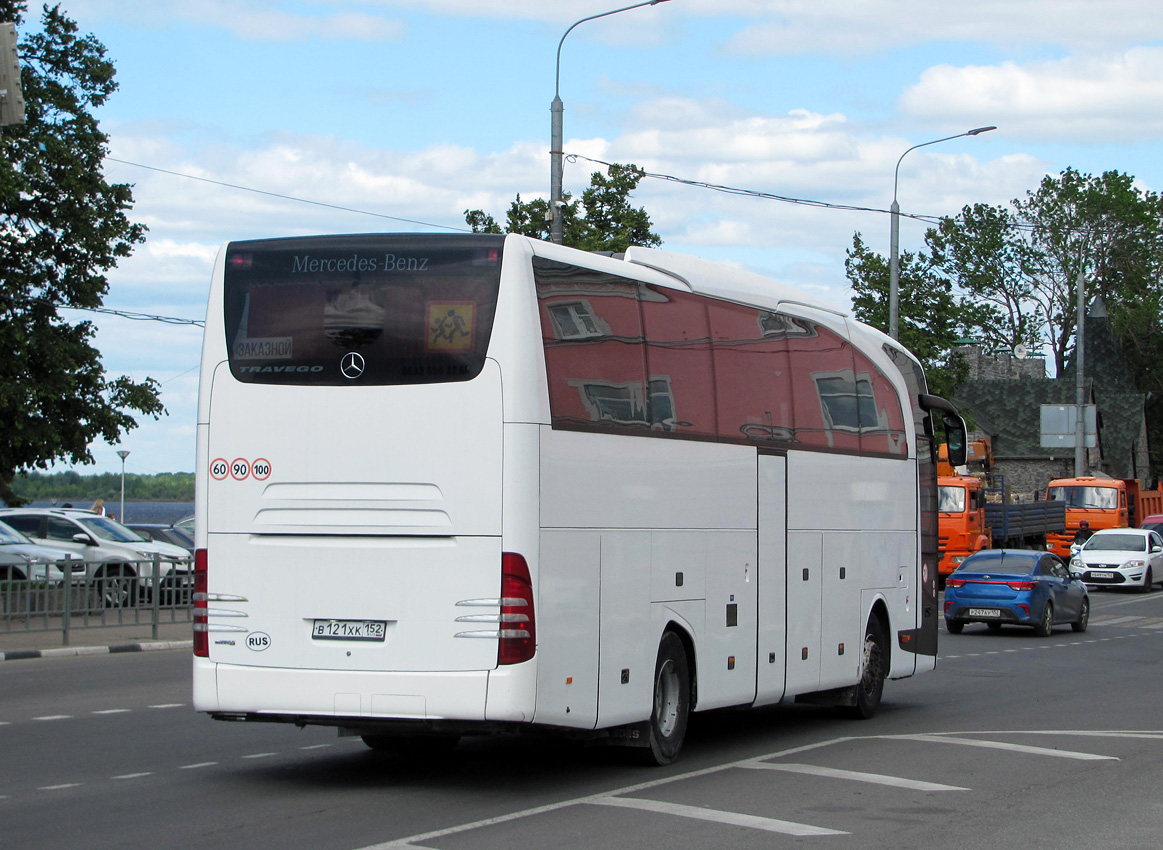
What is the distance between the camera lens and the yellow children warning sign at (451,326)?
32.7ft

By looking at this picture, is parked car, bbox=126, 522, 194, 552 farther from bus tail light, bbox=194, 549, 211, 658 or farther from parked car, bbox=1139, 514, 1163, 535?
parked car, bbox=1139, 514, 1163, 535

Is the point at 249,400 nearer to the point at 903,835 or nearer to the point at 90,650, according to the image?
the point at 903,835

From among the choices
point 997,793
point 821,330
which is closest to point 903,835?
point 997,793

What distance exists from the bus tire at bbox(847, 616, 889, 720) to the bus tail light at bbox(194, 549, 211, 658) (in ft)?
22.7

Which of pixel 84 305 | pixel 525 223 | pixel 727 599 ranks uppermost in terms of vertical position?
pixel 525 223

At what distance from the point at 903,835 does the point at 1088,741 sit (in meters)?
5.02

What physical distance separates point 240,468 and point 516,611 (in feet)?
6.83

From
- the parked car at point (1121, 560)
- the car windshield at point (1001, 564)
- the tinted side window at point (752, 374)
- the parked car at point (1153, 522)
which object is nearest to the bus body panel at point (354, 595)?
the tinted side window at point (752, 374)

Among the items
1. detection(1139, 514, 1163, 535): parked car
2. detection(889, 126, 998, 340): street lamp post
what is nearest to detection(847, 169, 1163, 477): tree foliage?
detection(1139, 514, 1163, 535): parked car

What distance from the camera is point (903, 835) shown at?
28.8 feet

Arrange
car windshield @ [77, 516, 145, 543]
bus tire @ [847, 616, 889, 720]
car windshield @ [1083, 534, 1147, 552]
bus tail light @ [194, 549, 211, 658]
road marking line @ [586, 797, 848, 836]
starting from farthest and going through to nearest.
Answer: car windshield @ [1083, 534, 1147, 552] < car windshield @ [77, 516, 145, 543] < bus tire @ [847, 616, 889, 720] < bus tail light @ [194, 549, 211, 658] < road marking line @ [586, 797, 848, 836]

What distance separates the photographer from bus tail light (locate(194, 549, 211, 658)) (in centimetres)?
1028

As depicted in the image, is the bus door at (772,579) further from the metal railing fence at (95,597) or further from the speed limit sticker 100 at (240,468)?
the metal railing fence at (95,597)

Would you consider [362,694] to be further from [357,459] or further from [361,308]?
[361,308]
